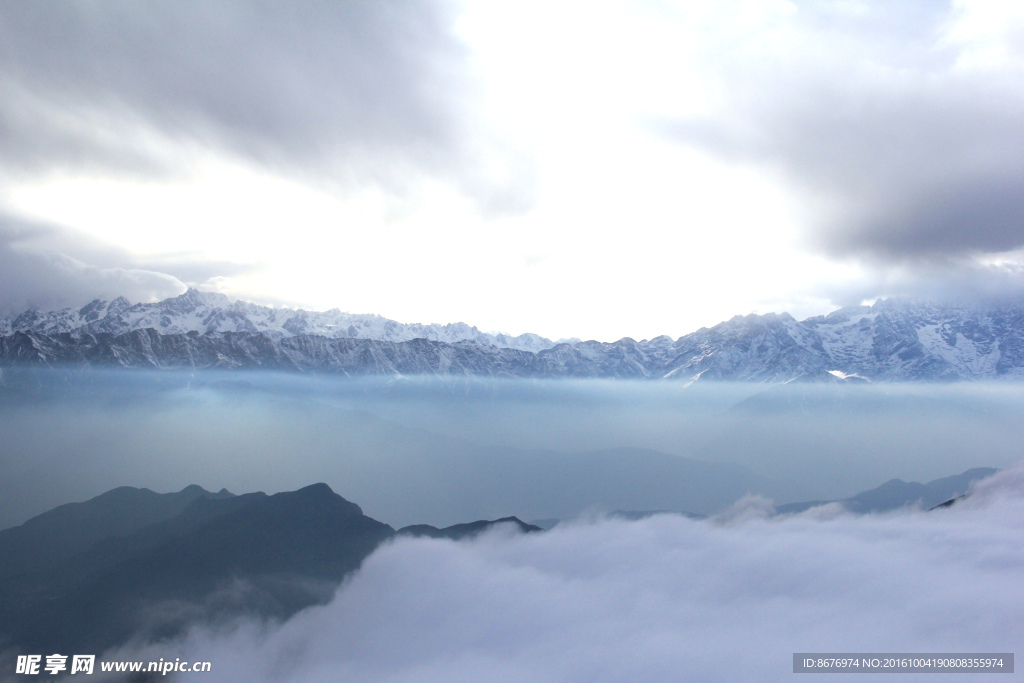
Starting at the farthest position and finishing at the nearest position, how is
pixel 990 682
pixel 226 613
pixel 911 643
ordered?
pixel 226 613 → pixel 911 643 → pixel 990 682

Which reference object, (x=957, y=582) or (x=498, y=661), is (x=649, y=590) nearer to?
(x=498, y=661)

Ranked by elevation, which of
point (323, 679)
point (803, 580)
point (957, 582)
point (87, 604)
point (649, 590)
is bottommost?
point (323, 679)

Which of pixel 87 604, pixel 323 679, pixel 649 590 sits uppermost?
pixel 649 590

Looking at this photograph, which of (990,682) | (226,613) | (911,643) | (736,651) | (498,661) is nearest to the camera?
(990,682)

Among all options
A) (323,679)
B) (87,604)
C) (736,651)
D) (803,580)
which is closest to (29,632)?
(87,604)

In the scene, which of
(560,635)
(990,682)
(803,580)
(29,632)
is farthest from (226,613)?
(990,682)

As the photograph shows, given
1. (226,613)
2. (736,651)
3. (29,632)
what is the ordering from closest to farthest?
(736,651)
(29,632)
(226,613)

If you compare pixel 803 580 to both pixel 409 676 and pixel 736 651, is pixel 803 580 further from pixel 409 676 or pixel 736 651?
pixel 409 676

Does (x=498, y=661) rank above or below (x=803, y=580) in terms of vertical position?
below

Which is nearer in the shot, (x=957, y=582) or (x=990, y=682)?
(x=990, y=682)
